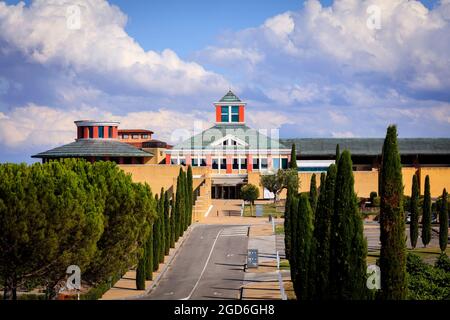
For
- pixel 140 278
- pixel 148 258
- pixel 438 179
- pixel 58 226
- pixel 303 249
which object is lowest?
pixel 140 278

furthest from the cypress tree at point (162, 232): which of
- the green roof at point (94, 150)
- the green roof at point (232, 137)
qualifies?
the green roof at point (232, 137)

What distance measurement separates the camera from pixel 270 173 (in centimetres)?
8300

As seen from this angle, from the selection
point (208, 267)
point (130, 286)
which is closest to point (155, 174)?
point (208, 267)

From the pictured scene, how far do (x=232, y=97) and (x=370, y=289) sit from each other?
254ft

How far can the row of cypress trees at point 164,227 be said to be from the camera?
151ft

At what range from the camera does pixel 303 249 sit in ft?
127

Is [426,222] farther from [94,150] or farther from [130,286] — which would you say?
[94,150]

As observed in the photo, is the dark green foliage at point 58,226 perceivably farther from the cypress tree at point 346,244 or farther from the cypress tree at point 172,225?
the cypress tree at point 172,225

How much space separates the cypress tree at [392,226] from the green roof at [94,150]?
65683 millimetres

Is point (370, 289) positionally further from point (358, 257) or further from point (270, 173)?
point (270, 173)

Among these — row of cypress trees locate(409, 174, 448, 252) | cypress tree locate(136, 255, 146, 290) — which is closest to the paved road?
cypress tree locate(136, 255, 146, 290)

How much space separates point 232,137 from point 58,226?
5985 cm

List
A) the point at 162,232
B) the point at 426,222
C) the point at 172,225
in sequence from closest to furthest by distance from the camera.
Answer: the point at 162,232, the point at 426,222, the point at 172,225
